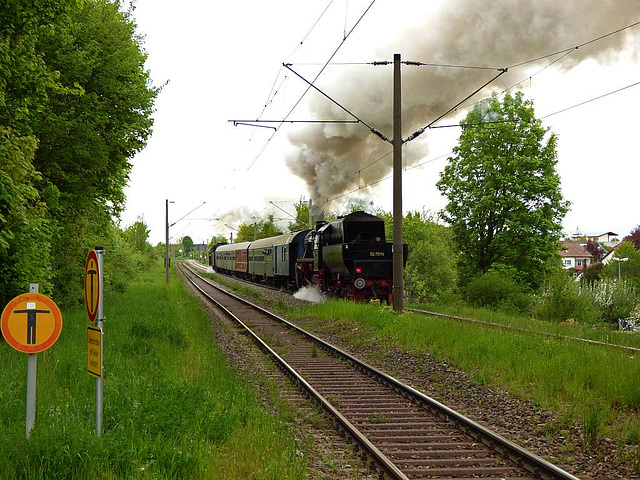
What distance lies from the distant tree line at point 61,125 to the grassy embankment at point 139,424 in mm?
2542

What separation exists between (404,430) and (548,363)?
3739 mm

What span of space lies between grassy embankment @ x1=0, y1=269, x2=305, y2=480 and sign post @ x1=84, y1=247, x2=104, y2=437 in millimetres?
447

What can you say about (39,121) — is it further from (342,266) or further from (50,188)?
(342,266)

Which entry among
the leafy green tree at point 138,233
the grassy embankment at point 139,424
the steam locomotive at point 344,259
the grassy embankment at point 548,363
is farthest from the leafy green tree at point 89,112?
the leafy green tree at point 138,233

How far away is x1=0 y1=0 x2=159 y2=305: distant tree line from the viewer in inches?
410

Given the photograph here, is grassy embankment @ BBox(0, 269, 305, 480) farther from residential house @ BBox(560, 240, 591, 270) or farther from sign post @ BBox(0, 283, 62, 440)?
residential house @ BBox(560, 240, 591, 270)

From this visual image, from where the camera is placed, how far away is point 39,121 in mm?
15273

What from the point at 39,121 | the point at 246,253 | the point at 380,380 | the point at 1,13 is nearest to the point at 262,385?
the point at 380,380

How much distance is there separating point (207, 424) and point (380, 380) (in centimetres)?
473

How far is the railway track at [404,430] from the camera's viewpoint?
20.1ft

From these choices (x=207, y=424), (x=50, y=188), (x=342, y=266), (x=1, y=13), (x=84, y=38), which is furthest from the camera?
(x=342, y=266)

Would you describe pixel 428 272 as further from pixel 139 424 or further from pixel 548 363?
pixel 139 424

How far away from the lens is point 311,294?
31484mm

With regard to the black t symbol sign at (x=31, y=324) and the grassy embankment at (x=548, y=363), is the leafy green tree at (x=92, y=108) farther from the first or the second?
the black t symbol sign at (x=31, y=324)
